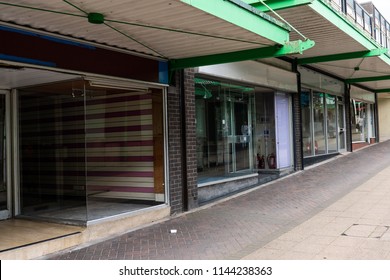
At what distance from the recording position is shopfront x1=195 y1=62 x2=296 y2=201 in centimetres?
938

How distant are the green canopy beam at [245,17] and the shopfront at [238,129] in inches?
102

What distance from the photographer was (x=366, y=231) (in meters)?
6.09

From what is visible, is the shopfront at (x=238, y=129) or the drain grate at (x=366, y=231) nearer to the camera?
the drain grate at (x=366, y=231)

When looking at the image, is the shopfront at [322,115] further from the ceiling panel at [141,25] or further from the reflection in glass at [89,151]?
the ceiling panel at [141,25]

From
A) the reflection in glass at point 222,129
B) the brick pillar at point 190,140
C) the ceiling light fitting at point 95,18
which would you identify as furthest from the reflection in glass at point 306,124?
the ceiling light fitting at point 95,18

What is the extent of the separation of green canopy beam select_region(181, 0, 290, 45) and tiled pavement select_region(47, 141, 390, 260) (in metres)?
2.89

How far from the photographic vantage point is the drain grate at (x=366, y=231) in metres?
5.89

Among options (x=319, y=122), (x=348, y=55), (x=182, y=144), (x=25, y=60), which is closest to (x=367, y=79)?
(x=319, y=122)

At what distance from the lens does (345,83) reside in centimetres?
1895

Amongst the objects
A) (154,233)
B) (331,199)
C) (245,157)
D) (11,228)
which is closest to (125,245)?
(154,233)

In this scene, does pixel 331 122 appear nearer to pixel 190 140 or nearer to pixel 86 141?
pixel 190 140

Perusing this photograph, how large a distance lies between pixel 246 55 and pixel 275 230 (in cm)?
279

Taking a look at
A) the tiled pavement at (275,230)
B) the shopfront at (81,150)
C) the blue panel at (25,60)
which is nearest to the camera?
the blue panel at (25,60)

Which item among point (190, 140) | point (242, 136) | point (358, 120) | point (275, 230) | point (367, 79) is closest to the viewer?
point (275, 230)
